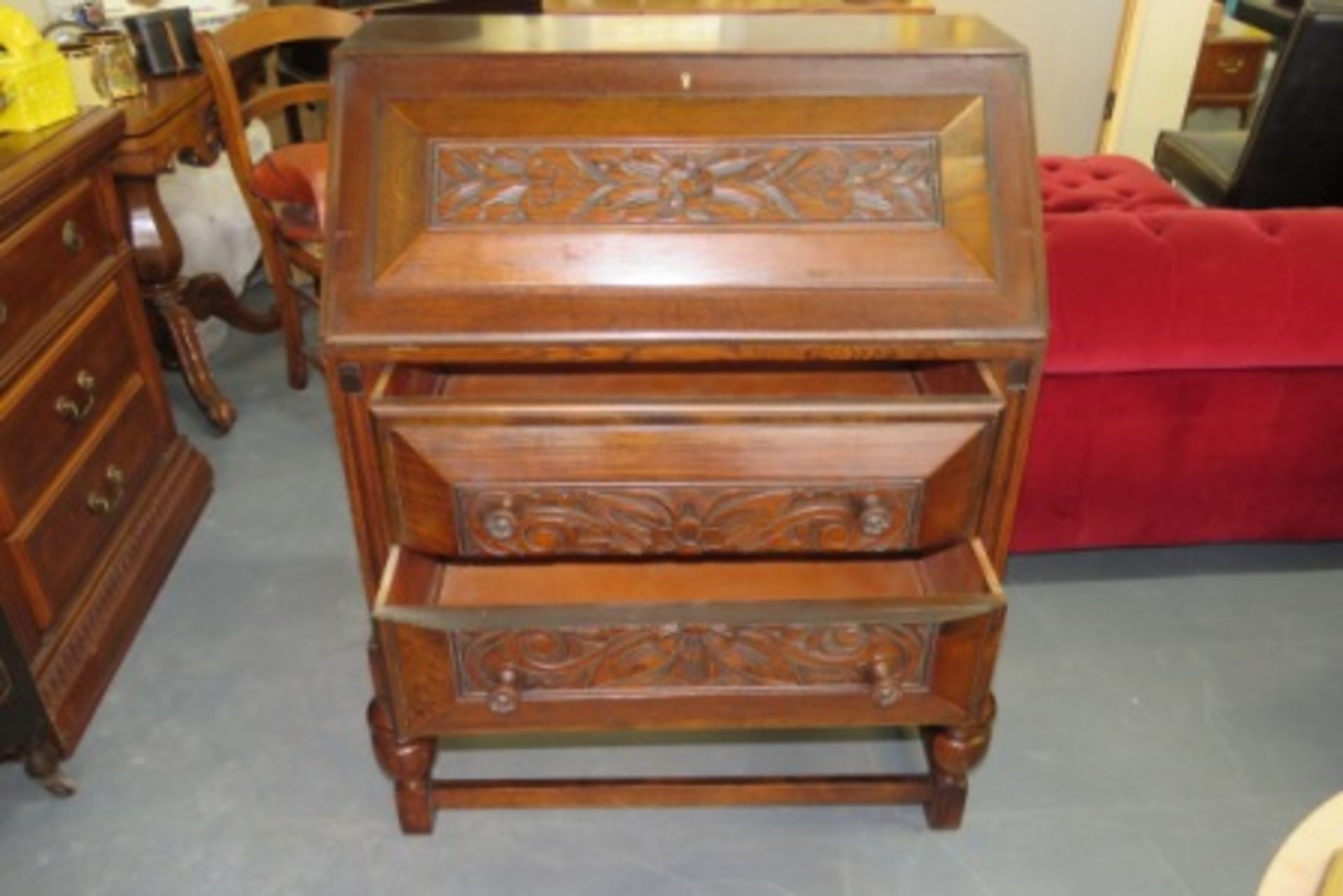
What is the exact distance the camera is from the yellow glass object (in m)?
1.58

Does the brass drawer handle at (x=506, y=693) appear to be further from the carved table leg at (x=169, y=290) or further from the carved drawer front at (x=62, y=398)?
the carved table leg at (x=169, y=290)

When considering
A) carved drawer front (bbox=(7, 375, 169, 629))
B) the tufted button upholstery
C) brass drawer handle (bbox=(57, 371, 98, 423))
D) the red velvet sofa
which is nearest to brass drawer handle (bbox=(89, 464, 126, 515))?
carved drawer front (bbox=(7, 375, 169, 629))

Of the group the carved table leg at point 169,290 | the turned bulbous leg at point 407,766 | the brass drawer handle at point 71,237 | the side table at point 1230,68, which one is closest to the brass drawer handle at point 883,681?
the turned bulbous leg at point 407,766

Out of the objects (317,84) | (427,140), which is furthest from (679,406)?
(317,84)

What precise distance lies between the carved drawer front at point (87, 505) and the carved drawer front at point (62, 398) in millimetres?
26

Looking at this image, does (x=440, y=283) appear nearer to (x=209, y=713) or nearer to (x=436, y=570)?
(x=436, y=570)

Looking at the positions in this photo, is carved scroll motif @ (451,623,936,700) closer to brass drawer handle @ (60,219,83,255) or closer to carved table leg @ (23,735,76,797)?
carved table leg @ (23,735,76,797)

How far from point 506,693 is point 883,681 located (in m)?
0.44

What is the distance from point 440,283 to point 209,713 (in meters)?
0.91

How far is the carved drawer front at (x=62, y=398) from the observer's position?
150 centimetres

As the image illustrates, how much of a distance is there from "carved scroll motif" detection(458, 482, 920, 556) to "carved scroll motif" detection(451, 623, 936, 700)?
0.31ft

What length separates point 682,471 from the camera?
118 centimetres

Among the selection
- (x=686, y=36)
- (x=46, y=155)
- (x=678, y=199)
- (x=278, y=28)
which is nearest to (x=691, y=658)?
(x=678, y=199)

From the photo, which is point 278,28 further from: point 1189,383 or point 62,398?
point 1189,383
